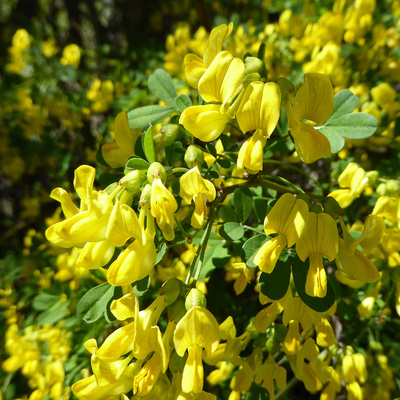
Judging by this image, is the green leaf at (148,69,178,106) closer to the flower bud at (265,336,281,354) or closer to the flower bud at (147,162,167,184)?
the flower bud at (147,162,167,184)

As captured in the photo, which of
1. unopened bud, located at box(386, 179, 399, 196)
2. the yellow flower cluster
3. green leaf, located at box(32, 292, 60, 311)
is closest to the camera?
unopened bud, located at box(386, 179, 399, 196)

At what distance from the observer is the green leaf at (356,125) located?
807mm

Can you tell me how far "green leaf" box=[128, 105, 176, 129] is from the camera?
0.90 m

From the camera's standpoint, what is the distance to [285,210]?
646 mm

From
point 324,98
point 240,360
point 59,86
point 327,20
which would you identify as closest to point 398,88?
point 327,20

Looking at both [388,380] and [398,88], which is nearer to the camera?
[388,380]

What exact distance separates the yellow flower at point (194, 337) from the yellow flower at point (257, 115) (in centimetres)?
25

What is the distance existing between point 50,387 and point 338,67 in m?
1.44

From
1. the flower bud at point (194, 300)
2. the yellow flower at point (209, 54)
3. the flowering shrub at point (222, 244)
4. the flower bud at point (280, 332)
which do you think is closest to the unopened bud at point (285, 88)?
the flowering shrub at point (222, 244)

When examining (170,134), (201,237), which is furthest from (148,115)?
(201,237)

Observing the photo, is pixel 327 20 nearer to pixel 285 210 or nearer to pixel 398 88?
pixel 398 88

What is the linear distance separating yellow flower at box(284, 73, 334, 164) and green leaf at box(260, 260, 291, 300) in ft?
0.66

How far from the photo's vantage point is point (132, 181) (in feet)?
2.16

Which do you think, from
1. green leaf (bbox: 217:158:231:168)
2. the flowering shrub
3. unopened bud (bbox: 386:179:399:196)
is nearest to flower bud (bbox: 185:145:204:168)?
the flowering shrub
